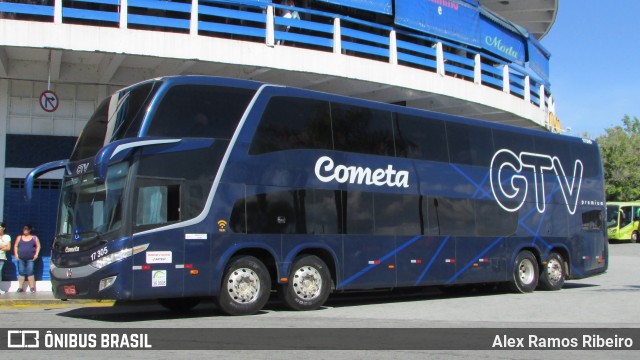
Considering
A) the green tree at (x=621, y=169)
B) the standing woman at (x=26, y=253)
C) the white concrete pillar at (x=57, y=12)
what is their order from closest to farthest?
the white concrete pillar at (x=57, y=12) → the standing woman at (x=26, y=253) → the green tree at (x=621, y=169)

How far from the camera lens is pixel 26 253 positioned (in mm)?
15750

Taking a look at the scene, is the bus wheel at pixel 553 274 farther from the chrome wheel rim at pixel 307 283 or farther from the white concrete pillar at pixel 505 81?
the chrome wheel rim at pixel 307 283

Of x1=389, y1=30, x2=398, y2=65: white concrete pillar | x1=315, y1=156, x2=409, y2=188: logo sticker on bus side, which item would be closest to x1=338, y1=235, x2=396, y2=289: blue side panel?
x1=315, y1=156, x2=409, y2=188: logo sticker on bus side

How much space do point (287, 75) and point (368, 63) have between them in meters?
2.11

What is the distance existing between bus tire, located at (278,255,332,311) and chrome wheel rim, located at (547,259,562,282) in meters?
7.24

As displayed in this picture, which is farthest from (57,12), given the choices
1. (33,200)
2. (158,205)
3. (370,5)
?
(370,5)

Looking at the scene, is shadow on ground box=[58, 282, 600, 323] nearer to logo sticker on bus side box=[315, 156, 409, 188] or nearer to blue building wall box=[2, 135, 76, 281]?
logo sticker on bus side box=[315, 156, 409, 188]

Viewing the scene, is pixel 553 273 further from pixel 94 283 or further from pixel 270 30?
pixel 94 283

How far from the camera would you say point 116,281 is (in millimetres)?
10406

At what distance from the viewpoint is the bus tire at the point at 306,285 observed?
1227 centimetres

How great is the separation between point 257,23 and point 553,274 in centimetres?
1024

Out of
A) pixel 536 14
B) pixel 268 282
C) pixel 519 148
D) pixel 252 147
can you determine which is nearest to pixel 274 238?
pixel 268 282

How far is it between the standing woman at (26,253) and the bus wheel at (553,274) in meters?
12.2

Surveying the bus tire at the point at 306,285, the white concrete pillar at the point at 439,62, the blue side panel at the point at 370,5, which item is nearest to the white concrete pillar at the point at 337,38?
the blue side panel at the point at 370,5
